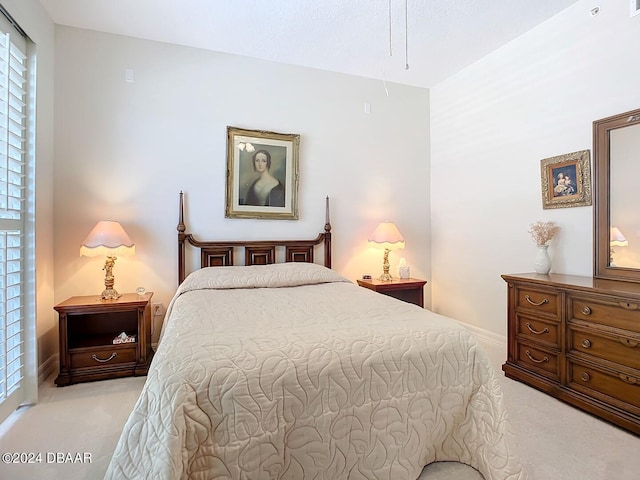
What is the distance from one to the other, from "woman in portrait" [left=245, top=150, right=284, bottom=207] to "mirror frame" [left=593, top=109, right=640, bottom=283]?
Answer: 2620 millimetres

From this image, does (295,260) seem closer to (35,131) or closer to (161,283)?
(161,283)

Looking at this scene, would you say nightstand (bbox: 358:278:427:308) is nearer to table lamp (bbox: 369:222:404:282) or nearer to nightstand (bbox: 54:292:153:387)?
table lamp (bbox: 369:222:404:282)

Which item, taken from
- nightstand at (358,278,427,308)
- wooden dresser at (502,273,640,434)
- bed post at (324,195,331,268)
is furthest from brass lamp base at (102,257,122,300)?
wooden dresser at (502,273,640,434)

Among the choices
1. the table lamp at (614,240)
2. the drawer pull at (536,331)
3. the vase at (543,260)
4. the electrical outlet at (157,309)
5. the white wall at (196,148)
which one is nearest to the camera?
the table lamp at (614,240)

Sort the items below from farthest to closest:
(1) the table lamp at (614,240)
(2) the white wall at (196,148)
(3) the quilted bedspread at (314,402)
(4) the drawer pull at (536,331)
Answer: (2) the white wall at (196,148)
(4) the drawer pull at (536,331)
(1) the table lamp at (614,240)
(3) the quilted bedspread at (314,402)

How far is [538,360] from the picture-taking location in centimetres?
242

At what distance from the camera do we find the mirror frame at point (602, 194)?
91.7 inches

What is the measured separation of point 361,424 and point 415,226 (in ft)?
9.91

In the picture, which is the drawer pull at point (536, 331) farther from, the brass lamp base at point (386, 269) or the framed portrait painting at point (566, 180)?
the brass lamp base at point (386, 269)

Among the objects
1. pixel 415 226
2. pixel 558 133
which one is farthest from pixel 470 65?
pixel 415 226

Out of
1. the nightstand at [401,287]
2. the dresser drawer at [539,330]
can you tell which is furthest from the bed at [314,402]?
the nightstand at [401,287]

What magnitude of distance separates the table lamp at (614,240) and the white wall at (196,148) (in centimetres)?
192

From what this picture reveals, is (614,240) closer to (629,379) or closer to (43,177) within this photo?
(629,379)

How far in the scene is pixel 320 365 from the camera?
130 centimetres
